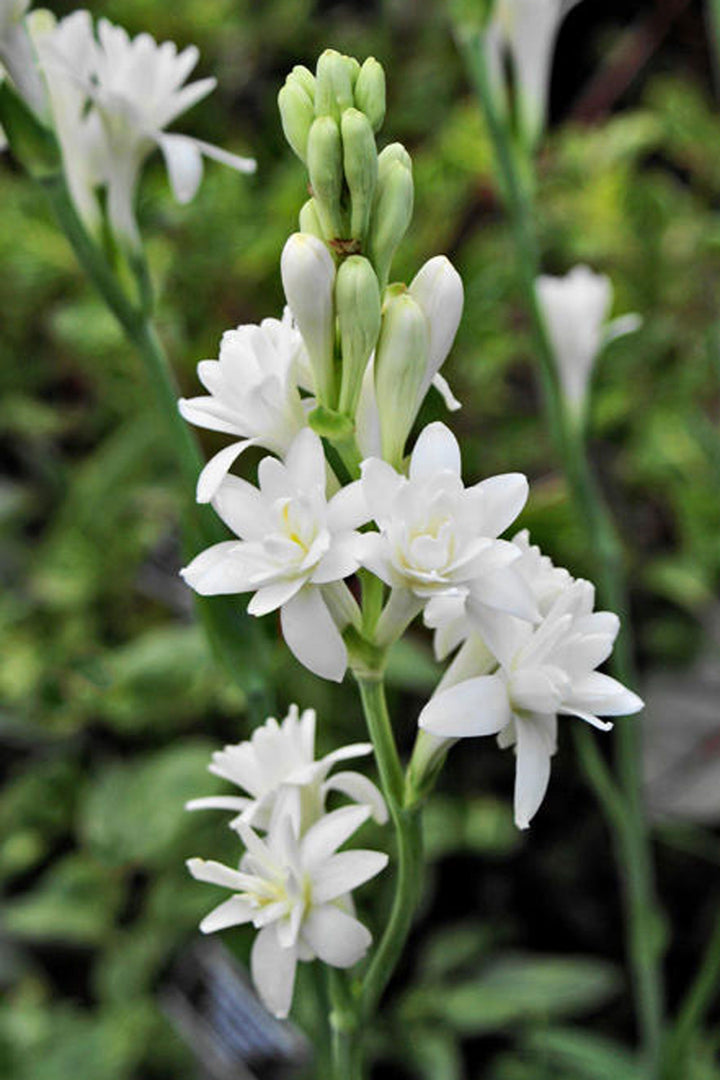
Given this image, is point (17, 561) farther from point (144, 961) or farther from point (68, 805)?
point (144, 961)

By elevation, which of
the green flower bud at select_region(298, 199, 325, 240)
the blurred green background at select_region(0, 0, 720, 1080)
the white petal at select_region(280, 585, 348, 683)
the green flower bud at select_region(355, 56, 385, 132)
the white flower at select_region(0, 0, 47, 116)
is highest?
the white flower at select_region(0, 0, 47, 116)

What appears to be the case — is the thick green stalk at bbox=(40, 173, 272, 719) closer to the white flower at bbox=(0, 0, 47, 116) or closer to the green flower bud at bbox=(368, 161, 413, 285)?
the white flower at bbox=(0, 0, 47, 116)

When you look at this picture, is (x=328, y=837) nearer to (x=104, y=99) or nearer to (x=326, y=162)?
(x=326, y=162)

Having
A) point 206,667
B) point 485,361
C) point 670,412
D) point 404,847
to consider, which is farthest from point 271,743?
point 670,412

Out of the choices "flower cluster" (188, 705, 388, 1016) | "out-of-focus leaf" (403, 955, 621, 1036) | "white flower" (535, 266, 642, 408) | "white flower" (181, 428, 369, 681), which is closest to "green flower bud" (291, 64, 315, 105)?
"white flower" (181, 428, 369, 681)

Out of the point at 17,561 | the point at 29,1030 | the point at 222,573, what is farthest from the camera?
the point at 17,561

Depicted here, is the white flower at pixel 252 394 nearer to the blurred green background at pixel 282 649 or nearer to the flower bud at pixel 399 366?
the flower bud at pixel 399 366

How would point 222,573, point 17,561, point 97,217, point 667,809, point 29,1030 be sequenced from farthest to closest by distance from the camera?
point 17,561 → point 667,809 → point 29,1030 → point 97,217 → point 222,573
